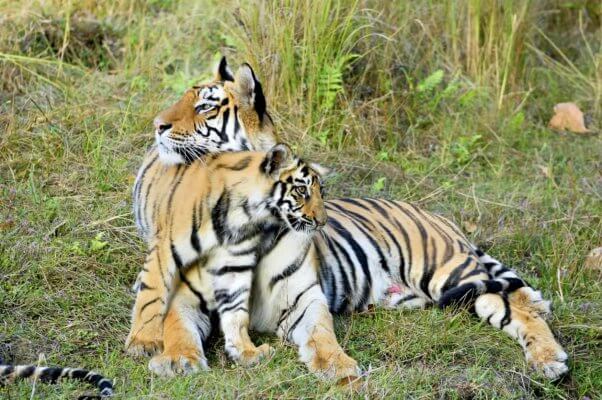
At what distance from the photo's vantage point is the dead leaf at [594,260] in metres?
5.49

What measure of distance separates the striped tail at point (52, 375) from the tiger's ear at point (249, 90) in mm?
1588

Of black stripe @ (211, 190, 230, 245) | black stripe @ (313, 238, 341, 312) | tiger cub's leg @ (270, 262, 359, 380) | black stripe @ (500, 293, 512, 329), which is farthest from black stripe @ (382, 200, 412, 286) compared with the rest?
black stripe @ (211, 190, 230, 245)

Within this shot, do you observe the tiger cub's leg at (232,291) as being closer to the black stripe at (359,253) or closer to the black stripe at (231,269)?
the black stripe at (231,269)

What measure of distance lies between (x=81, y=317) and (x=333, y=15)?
2879 millimetres

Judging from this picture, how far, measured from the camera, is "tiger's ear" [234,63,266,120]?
4.88 metres

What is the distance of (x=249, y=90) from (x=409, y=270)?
119 centimetres

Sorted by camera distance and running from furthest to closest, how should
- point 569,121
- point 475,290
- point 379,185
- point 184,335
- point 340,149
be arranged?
point 569,121 < point 340,149 < point 379,185 < point 475,290 < point 184,335

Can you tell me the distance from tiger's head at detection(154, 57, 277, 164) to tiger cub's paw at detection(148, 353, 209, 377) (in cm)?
101

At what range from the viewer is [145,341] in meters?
4.29

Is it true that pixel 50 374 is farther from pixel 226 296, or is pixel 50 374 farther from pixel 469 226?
pixel 469 226

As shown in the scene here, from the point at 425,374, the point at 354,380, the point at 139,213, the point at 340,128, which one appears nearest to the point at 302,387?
the point at 354,380

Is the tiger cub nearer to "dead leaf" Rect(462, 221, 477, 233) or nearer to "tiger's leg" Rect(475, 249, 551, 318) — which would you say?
"tiger's leg" Rect(475, 249, 551, 318)

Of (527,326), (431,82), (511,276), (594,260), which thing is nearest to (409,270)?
(511,276)

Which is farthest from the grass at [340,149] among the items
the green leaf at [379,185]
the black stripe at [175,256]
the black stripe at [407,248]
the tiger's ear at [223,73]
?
the tiger's ear at [223,73]
